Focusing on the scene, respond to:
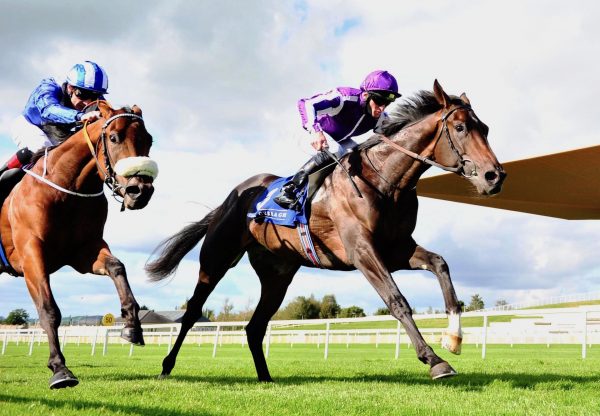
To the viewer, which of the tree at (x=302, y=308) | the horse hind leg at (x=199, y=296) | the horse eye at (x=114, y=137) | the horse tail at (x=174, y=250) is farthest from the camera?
the tree at (x=302, y=308)

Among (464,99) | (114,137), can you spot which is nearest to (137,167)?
(114,137)

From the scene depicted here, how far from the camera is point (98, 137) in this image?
17.1ft

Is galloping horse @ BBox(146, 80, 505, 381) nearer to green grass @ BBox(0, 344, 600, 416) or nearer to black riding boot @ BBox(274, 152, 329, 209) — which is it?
black riding boot @ BBox(274, 152, 329, 209)

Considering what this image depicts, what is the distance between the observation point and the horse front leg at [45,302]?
4.66 metres

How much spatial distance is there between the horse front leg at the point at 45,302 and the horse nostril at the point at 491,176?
3499 millimetres

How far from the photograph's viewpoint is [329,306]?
60.7m

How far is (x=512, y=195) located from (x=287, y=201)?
7.53 meters

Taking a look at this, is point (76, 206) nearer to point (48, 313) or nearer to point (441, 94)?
point (48, 313)

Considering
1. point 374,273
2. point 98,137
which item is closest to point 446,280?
point 374,273

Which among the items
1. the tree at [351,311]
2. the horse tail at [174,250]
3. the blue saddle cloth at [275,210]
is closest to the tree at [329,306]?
the tree at [351,311]

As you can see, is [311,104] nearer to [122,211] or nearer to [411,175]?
[411,175]

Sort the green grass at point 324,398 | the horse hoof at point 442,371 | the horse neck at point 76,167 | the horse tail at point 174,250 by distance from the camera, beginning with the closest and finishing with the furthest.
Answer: the green grass at point 324,398, the horse hoof at point 442,371, the horse neck at point 76,167, the horse tail at point 174,250

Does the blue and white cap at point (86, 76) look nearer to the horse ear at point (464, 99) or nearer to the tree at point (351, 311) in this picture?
the horse ear at point (464, 99)

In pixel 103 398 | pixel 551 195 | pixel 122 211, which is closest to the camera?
pixel 103 398
